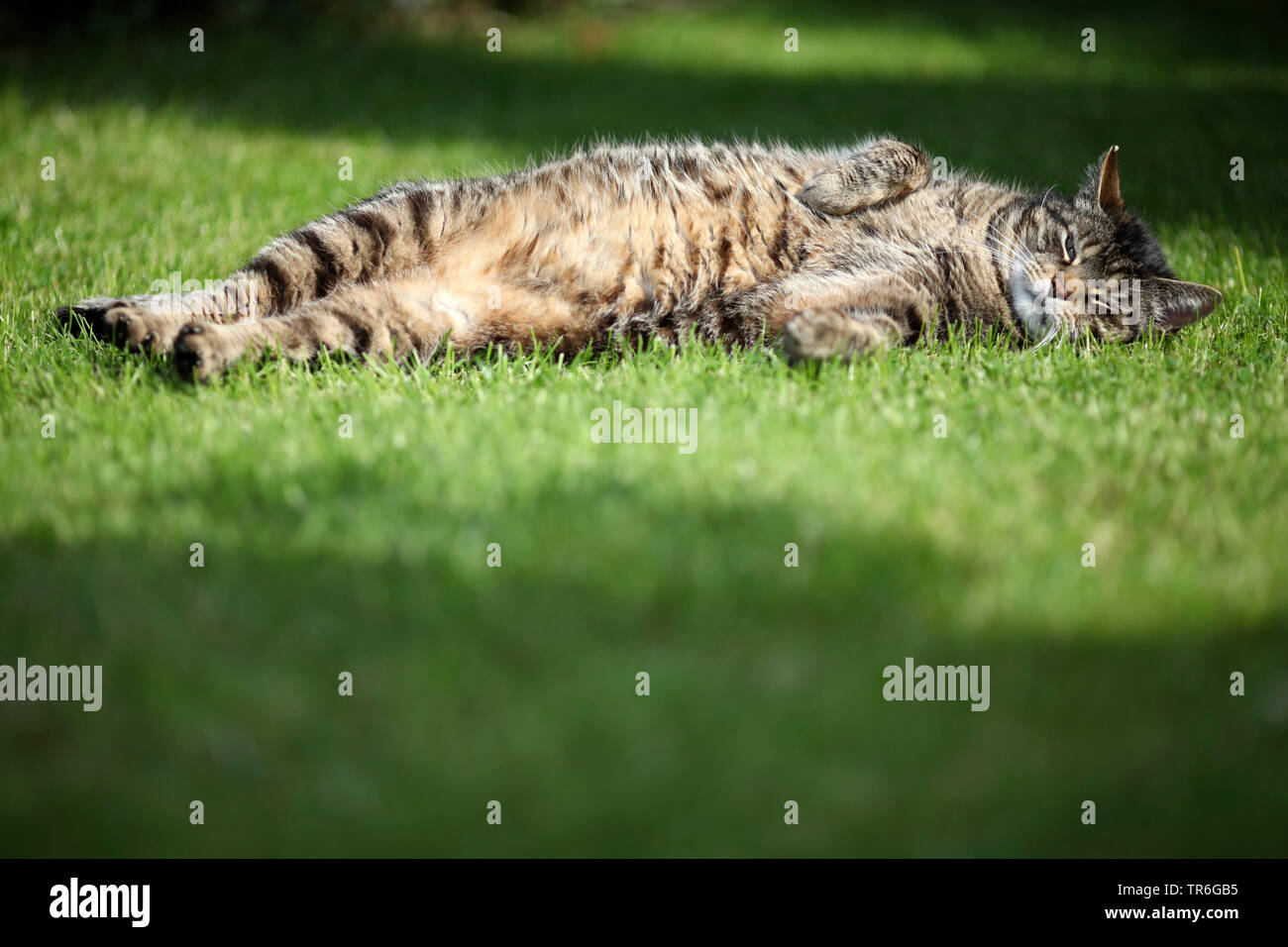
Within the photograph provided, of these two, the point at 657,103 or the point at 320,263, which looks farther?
the point at 657,103

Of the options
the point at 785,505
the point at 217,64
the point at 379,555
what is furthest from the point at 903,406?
the point at 217,64

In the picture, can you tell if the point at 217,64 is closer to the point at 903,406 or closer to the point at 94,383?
the point at 94,383

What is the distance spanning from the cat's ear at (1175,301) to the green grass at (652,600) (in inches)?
4.3

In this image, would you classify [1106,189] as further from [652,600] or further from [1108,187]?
[652,600]

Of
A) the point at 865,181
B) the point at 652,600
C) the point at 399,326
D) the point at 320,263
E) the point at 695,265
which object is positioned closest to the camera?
the point at 652,600

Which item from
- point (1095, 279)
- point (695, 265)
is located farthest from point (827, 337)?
point (1095, 279)

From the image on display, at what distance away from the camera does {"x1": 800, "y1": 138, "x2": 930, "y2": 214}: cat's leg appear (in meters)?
3.47

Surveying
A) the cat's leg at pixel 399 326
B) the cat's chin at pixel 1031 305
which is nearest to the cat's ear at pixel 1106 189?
the cat's chin at pixel 1031 305

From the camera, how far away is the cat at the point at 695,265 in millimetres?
3111

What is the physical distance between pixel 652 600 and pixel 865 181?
218 centimetres

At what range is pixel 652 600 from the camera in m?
1.87

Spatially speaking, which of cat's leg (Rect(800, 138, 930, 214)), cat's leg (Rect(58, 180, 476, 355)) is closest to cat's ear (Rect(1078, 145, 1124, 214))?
cat's leg (Rect(800, 138, 930, 214))
